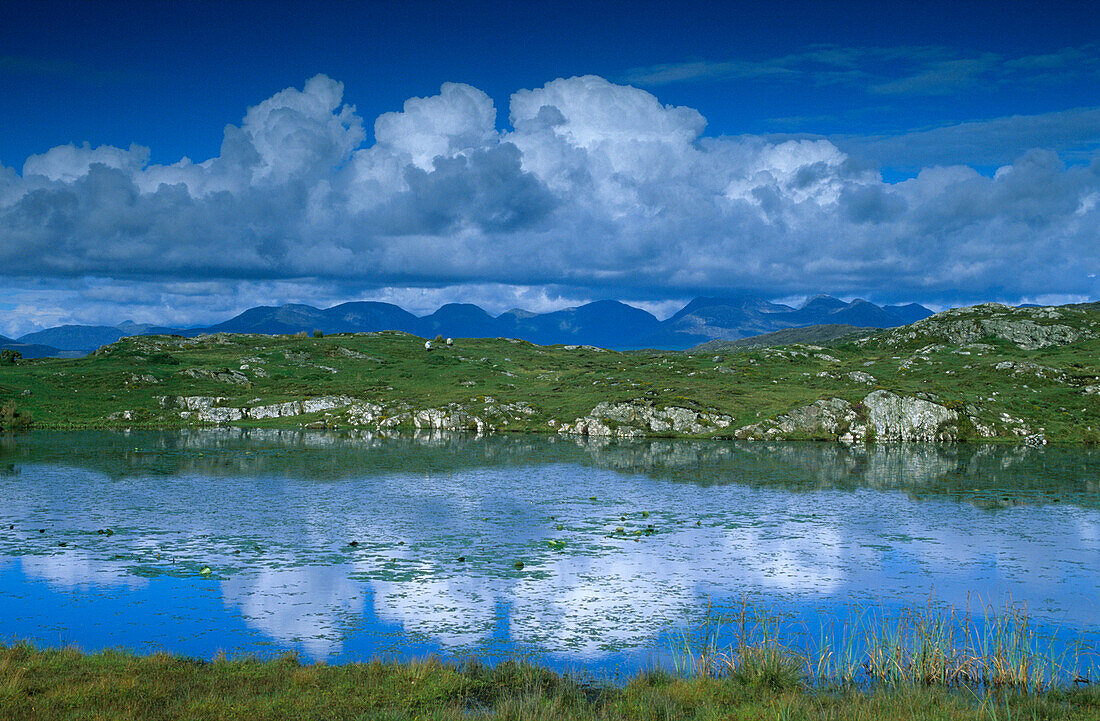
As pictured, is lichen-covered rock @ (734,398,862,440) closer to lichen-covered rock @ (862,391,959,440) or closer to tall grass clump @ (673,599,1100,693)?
lichen-covered rock @ (862,391,959,440)

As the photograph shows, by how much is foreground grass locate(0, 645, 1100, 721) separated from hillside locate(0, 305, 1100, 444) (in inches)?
3715

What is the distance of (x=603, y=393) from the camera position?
468 ft

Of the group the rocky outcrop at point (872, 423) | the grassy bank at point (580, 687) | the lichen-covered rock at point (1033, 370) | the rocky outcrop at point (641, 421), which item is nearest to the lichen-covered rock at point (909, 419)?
the rocky outcrop at point (872, 423)

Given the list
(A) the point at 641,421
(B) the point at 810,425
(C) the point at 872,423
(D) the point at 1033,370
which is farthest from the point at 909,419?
(A) the point at 641,421

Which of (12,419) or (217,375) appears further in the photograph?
(217,375)

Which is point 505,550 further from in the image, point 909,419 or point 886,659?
point 909,419

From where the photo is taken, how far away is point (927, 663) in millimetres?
25859

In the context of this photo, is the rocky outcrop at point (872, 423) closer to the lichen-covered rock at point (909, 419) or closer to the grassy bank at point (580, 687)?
the lichen-covered rock at point (909, 419)

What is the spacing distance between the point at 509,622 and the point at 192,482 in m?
49.9

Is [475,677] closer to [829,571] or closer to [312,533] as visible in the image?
[829,571]

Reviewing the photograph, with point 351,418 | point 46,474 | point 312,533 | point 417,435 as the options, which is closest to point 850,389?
point 417,435

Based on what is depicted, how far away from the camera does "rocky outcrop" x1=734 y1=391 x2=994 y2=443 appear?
379 ft

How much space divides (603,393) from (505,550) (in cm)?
9794

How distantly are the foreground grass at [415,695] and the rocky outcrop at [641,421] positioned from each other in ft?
319
